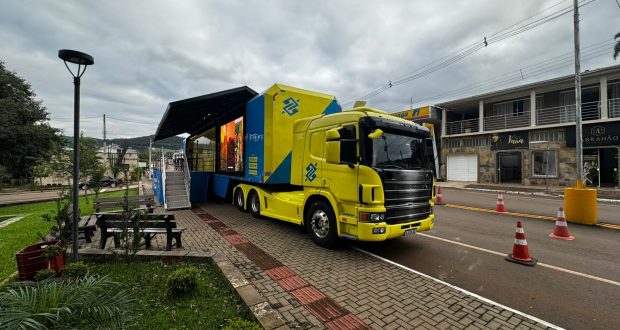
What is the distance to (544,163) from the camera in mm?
20094

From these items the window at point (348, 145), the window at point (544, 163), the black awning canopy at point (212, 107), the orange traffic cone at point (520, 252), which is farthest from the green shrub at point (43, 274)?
the window at point (544, 163)

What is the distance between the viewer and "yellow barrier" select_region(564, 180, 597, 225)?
8.27m

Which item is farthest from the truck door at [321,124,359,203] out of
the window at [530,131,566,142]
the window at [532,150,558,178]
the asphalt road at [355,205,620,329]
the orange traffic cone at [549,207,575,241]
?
the window at [530,131,566,142]

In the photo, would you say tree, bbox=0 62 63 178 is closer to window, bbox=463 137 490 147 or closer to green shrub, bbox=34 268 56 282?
green shrub, bbox=34 268 56 282

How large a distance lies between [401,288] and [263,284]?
205 cm

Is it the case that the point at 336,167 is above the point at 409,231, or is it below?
above

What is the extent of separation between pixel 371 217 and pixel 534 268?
3063 millimetres

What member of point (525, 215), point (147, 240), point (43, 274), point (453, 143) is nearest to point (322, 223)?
point (147, 240)

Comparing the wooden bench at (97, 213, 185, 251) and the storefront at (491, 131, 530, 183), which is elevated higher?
the storefront at (491, 131, 530, 183)

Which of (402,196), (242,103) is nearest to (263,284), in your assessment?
(402,196)

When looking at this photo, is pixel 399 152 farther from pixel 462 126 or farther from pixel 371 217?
pixel 462 126

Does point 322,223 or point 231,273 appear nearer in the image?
point 231,273

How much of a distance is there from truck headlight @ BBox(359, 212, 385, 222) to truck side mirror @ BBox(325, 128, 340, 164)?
3.93 feet

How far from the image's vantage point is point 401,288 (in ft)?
13.2
